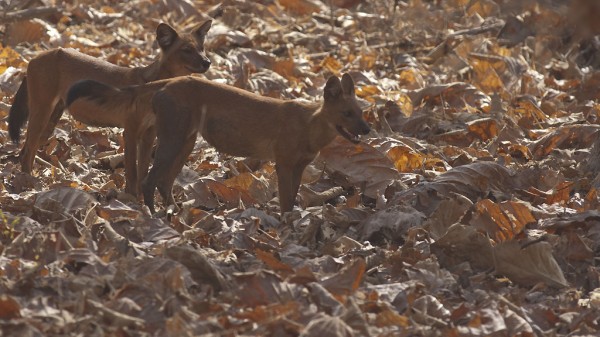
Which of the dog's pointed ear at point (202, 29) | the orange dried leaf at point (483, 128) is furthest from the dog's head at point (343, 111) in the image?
the dog's pointed ear at point (202, 29)

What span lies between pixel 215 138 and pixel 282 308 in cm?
318

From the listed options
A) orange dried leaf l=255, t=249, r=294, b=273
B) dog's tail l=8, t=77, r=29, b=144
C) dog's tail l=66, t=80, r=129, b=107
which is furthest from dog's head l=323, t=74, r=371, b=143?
dog's tail l=8, t=77, r=29, b=144

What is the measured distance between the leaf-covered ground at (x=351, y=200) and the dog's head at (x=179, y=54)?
681mm

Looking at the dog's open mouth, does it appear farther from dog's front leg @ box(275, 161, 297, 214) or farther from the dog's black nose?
dog's front leg @ box(275, 161, 297, 214)

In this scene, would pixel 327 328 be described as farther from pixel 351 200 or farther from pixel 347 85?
pixel 347 85

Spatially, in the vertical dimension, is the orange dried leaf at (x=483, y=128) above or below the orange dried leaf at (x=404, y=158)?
below

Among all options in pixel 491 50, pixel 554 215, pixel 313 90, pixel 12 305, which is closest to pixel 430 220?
pixel 554 215

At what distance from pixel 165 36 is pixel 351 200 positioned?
2.86m

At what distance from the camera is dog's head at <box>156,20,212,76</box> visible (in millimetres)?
9305

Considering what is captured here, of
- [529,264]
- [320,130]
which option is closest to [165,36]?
[320,130]

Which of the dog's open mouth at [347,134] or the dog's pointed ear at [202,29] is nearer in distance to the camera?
the dog's open mouth at [347,134]

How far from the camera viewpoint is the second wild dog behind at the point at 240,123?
24.4ft

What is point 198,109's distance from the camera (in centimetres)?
760

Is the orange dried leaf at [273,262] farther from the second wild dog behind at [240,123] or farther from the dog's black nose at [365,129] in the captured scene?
the dog's black nose at [365,129]
